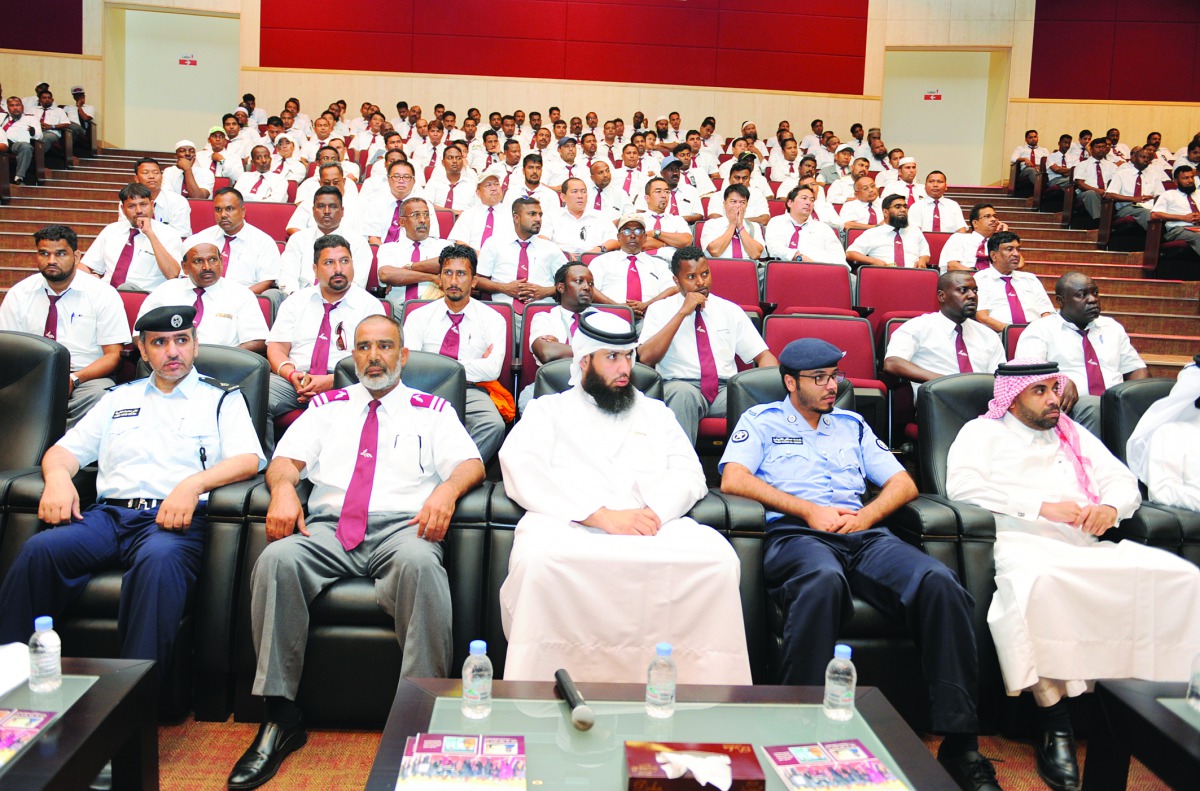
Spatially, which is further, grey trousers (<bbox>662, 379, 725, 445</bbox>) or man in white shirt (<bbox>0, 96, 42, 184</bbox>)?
man in white shirt (<bbox>0, 96, 42, 184</bbox>)

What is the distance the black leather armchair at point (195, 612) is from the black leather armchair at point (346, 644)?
4 cm

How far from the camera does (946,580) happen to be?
2.56 meters

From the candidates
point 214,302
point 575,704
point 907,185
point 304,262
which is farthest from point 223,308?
point 907,185

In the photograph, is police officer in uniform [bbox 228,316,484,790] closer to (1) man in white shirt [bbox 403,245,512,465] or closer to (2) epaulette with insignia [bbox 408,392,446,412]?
(2) epaulette with insignia [bbox 408,392,446,412]

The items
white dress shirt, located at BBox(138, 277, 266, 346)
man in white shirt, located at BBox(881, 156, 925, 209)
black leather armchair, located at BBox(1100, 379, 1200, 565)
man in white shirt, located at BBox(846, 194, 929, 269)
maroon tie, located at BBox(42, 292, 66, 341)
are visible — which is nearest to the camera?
black leather armchair, located at BBox(1100, 379, 1200, 565)

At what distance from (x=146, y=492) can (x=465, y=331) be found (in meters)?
1.75

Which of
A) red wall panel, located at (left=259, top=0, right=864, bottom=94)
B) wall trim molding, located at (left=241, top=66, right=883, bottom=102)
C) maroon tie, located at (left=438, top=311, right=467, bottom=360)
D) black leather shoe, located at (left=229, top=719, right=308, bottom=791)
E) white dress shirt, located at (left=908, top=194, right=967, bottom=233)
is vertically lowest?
black leather shoe, located at (left=229, top=719, right=308, bottom=791)

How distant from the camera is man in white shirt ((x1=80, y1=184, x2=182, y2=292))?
536 centimetres

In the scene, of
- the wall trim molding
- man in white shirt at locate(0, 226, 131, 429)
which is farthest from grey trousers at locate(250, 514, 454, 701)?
the wall trim molding

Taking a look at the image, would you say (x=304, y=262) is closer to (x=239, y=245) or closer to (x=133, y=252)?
(x=239, y=245)

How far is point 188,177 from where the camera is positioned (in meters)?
7.89

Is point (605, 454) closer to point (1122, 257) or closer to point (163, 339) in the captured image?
point (163, 339)

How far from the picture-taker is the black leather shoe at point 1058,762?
2463 mm

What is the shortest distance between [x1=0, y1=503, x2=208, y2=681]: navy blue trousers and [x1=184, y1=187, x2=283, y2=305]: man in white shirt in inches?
117
